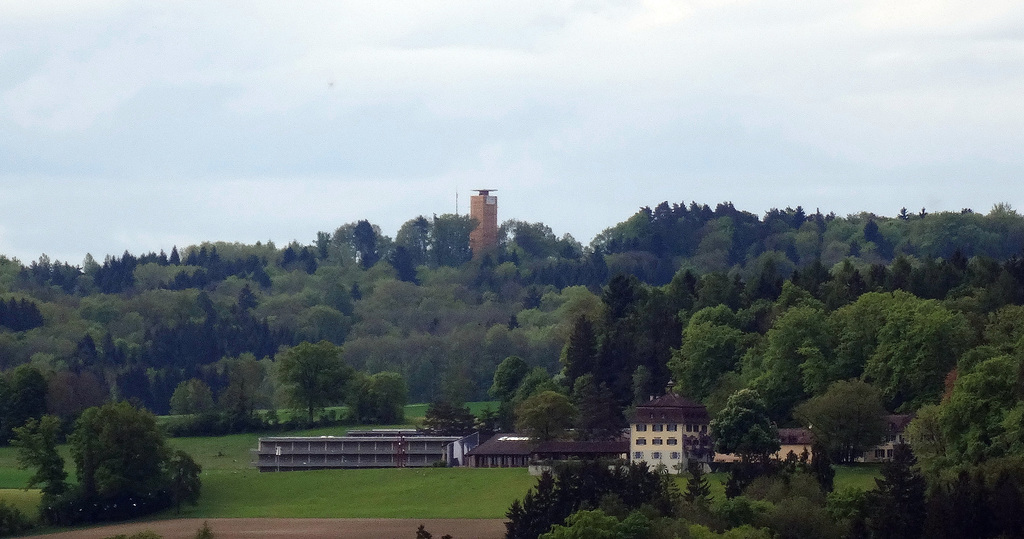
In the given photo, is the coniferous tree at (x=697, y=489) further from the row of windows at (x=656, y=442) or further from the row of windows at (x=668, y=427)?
the row of windows at (x=668, y=427)

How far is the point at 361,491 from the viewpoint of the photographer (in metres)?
102

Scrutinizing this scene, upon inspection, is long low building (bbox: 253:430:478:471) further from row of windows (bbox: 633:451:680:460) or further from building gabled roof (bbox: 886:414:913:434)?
building gabled roof (bbox: 886:414:913:434)

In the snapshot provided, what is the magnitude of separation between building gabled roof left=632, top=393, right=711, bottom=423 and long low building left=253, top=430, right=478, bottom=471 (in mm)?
13883

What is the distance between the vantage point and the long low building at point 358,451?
368 ft

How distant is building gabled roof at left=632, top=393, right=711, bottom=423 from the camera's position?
3954 inches

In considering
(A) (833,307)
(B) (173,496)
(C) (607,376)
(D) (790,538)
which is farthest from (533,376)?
(D) (790,538)

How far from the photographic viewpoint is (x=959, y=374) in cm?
9475

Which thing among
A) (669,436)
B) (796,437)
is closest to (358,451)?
(669,436)

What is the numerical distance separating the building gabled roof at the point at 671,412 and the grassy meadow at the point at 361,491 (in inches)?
195

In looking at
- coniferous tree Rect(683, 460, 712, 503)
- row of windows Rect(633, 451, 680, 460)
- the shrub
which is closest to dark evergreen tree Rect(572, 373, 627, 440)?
row of windows Rect(633, 451, 680, 460)

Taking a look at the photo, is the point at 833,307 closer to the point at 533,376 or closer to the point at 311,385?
the point at 533,376

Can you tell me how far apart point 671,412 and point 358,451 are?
858 inches

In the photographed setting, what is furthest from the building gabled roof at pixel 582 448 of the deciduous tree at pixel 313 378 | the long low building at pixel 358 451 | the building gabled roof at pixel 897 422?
the deciduous tree at pixel 313 378

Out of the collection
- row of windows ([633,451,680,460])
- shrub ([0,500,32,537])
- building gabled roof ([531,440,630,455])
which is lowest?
shrub ([0,500,32,537])
